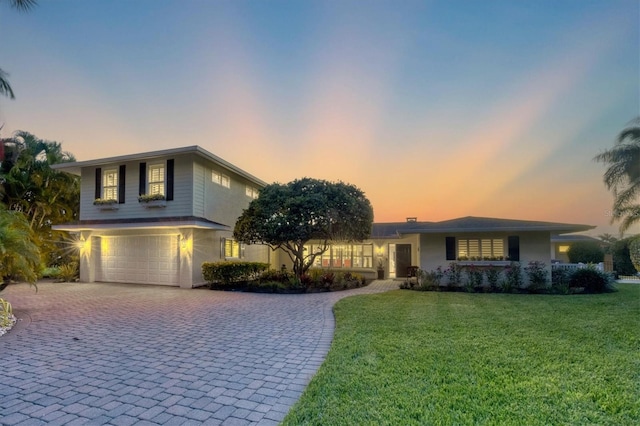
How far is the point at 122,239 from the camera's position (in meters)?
14.6

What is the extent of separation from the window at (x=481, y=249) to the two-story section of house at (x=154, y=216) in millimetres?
10147

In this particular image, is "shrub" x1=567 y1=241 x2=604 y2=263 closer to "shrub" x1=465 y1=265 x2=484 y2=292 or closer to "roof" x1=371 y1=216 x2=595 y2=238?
"roof" x1=371 y1=216 x2=595 y2=238

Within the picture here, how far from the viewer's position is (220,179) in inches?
595

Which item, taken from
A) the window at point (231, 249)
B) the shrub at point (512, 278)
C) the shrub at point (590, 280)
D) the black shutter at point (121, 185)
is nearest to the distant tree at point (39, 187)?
the black shutter at point (121, 185)

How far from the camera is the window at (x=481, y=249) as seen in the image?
1299cm

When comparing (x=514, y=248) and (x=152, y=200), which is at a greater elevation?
(x=152, y=200)

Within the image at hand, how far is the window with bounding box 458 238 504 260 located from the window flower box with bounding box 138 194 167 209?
12367 mm

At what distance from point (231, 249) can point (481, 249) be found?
11318 mm

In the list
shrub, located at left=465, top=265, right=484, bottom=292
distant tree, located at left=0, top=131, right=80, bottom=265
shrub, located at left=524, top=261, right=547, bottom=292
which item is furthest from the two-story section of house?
shrub, located at left=524, top=261, right=547, bottom=292

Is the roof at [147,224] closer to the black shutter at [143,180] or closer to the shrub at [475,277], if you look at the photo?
the black shutter at [143,180]

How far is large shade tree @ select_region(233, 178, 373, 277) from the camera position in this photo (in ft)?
40.7

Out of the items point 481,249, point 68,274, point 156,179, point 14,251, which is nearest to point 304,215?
point 156,179

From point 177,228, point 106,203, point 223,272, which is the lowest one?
point 223,272

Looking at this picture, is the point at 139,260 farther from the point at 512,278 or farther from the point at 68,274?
the point at 512,278
